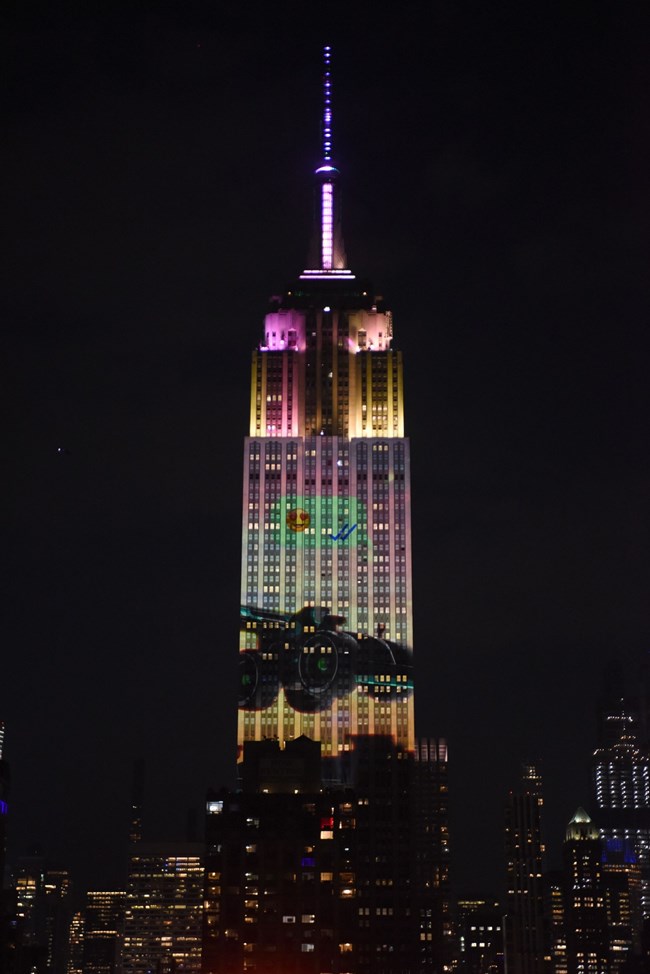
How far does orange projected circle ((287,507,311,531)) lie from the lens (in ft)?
636

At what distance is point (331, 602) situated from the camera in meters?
190

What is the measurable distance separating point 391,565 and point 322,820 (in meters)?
50.5

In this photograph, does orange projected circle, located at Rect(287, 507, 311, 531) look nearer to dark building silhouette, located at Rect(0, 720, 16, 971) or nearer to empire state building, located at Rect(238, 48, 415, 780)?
empire state building, located at Rect(238, 48, 415, 780)

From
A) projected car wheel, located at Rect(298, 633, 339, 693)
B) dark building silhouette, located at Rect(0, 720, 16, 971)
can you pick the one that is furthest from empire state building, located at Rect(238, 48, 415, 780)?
dark building silhouette, located at Rect(0, 720, 16, 971)

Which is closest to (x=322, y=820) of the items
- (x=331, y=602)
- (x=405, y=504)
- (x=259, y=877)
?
(x=259, y=877)

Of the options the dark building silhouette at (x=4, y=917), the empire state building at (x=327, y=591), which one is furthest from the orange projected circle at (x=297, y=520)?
the dark building silhouette at (x=4, y=917)

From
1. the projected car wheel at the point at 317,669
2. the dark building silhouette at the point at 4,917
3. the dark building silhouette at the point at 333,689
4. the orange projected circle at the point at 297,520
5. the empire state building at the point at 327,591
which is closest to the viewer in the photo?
the dark building silhouette at the point at 4,917

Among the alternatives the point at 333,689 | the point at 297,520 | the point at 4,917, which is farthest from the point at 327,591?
the point at 4,917

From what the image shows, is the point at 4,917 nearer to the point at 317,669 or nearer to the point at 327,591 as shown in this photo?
the point at 317,669

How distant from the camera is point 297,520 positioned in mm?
194375

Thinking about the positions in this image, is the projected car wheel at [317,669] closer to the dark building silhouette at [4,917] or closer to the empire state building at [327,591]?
the empire state building at [327,591]

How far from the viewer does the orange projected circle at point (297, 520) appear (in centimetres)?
19400

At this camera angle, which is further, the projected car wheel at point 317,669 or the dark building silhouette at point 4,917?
the projected car wheel at point 317,669

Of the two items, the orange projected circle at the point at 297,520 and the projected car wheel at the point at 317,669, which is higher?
the orange projected circle at the point at 297,520
